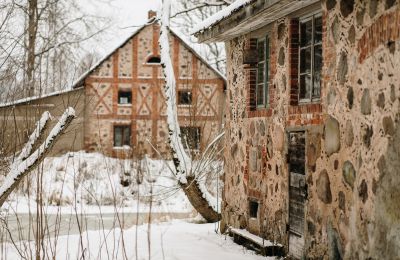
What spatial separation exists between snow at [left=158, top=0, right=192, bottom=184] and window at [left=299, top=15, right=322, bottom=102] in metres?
4.37

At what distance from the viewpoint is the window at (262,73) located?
30.7ft

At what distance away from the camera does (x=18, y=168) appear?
5734 millimetres

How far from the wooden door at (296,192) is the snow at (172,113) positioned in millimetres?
4170

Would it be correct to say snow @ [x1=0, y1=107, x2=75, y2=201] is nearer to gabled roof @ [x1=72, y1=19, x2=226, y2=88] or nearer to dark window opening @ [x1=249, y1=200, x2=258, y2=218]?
dark window opening @ [x1=249, y1=200, x2=258, y2=218]

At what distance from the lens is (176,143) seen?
39.6 ft

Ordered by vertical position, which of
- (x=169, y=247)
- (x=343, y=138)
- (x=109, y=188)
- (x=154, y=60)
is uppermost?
(x=154, y=60)

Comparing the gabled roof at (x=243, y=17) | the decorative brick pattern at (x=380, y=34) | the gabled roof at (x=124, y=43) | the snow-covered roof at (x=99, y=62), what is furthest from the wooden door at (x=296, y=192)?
the snow-covered roof at (x=99, y=62)

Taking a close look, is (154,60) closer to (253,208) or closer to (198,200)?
(198,200)

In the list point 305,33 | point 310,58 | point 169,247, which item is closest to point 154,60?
point 169,247

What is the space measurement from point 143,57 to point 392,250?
22216 mm

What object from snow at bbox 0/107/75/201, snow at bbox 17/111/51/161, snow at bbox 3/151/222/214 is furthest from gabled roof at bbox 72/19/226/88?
snow at bbox 0/107/75/201

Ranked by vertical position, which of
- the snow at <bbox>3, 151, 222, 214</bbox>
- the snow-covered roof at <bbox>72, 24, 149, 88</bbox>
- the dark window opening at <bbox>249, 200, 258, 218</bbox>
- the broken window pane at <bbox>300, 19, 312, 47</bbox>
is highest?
the snow-covered roof at <bbox>72, 24, 149, 88</bbox>

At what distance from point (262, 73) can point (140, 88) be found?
1766cm

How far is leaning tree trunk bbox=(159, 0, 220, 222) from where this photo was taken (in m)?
11.9
